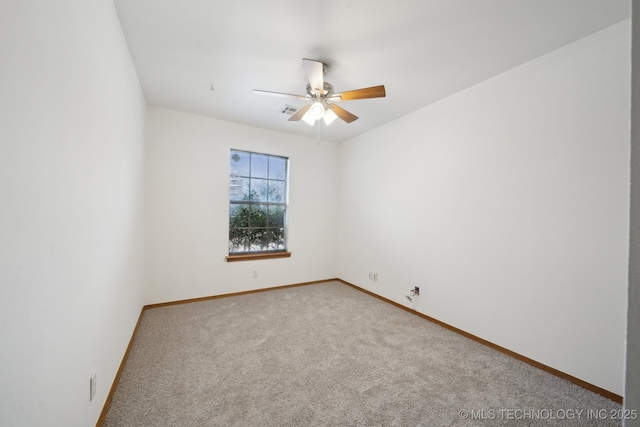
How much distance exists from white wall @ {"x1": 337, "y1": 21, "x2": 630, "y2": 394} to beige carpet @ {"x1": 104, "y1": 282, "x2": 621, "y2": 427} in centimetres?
35

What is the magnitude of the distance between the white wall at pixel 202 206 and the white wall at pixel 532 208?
1756mm

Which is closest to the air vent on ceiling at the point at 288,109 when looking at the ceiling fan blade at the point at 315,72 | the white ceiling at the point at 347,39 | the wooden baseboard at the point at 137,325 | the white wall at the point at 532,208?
the white ceiling at the point at 347,39

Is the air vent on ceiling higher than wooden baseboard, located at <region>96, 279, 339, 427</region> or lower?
higher

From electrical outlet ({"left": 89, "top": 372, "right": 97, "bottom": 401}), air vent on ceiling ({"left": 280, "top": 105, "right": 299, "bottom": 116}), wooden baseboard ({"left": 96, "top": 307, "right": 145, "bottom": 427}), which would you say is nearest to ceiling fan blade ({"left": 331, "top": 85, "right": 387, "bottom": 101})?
air vent on ceiling ({"left": 280, "top": 105, "right": 299, "bottom": 116})

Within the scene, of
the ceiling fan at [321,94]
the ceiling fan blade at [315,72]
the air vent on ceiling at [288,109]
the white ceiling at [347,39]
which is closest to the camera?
the white ceiling at [347,39]

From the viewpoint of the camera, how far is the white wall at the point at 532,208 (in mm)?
1771

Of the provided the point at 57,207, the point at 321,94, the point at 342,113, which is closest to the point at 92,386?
the point at 57,207

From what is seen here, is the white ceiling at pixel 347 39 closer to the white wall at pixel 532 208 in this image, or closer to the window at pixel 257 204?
the white wall at pixel 532 208

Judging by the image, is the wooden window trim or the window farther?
the window

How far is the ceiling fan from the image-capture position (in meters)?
1.97

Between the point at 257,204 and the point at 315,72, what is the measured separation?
2.49 metres

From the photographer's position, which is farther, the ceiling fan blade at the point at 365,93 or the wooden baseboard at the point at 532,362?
the ceiling fan blade at the point at 365,93

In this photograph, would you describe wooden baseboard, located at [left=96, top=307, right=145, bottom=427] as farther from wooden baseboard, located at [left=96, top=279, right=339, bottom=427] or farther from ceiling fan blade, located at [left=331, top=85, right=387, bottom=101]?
ceiling fan blade, located at [left=331, top=85, right=387, bottom=101]

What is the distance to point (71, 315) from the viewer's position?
108 centimetres
